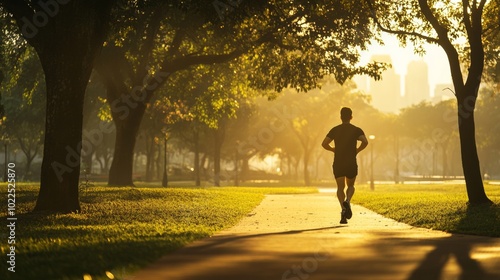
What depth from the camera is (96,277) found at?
821 centimetres

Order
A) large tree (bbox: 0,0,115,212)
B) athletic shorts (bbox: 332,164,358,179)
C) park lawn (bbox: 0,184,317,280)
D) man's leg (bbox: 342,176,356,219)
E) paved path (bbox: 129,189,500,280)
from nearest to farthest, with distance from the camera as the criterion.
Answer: paved path (bbox: 129,189,500,280) → park lawn (bbox: 0,184,317,280) → athletic shorts (bbox: 332,164,358,179) → man's leg (bbox: 342,176,356,219) → large tree (bbox: 0,0,115,212)

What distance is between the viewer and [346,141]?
15.7m

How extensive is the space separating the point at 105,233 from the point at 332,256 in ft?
14.9

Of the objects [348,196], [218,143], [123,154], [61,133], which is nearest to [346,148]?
[348,196]

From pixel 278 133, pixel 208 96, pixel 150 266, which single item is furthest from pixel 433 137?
pixel 150 266

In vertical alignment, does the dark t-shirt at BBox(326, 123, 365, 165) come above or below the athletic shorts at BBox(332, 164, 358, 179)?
above

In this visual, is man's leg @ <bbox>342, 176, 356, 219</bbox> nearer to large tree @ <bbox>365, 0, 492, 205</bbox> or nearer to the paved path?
the paved path

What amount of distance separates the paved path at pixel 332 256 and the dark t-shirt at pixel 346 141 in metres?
1.68

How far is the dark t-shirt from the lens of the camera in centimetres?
1563

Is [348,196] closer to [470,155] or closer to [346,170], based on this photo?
[346,170]

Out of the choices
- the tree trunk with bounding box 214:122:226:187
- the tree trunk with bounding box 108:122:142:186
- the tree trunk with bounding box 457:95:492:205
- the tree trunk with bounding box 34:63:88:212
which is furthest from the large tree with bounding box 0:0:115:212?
the tree trunk with bounding box 214:122:226:187

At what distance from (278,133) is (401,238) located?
71386 millimetres

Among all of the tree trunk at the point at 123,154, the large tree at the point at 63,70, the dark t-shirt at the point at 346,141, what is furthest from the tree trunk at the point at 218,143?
the dark t-shirt at the point at 346,141

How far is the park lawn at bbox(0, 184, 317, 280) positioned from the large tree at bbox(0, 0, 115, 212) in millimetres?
825
